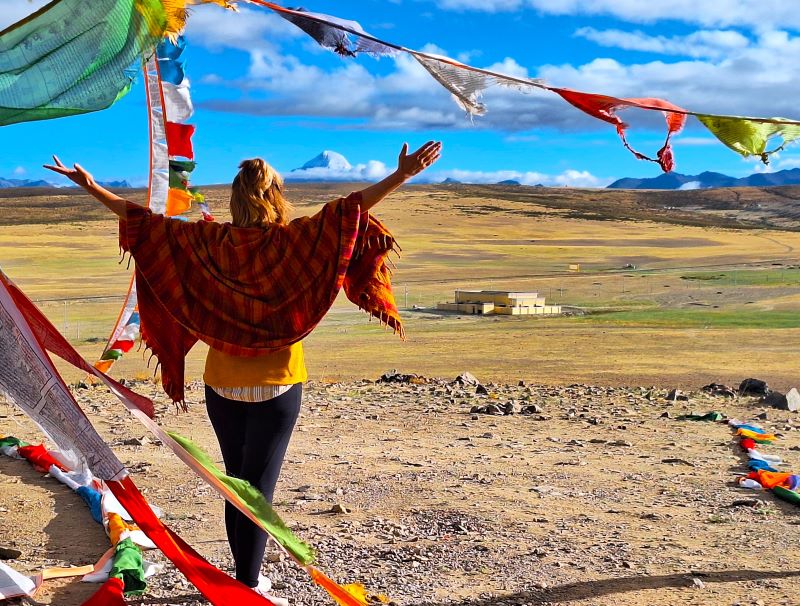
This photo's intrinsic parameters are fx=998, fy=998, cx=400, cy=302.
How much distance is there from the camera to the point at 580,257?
67.4 metres

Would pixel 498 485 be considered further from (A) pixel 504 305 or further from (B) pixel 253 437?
(A) pixel 504 305

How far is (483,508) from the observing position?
6.29m

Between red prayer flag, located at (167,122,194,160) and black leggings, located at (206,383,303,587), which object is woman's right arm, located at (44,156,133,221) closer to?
black leggings, located at (206,383,303,587)

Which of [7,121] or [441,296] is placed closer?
[7,121]

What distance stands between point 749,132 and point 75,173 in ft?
10.0

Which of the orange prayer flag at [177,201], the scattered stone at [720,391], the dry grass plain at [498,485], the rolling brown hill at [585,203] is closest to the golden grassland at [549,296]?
the dry grass plain at [498,485]

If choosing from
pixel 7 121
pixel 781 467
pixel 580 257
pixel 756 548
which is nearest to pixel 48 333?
Result: pixel 7 121

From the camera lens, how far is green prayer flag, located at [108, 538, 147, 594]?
4.68 m

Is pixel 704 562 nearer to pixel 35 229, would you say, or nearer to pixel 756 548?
pixel 756 548

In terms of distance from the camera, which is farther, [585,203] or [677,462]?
[585,203]

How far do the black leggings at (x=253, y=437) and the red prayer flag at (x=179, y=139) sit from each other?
2.74 m

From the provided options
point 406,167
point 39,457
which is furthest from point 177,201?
point 406,167

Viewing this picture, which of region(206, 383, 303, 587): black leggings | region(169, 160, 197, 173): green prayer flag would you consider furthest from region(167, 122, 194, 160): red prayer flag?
region(206, 383, 303, 587): black leggings

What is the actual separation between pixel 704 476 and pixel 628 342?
1584 centimetres
